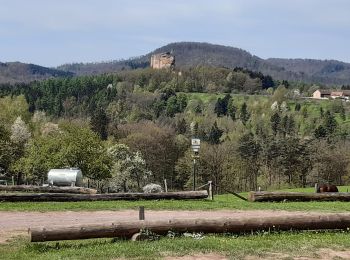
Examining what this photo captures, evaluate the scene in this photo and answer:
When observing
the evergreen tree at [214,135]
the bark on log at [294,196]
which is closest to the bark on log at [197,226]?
the bark on log at [294,196]

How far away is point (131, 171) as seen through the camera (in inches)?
3433

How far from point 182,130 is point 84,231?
142 meters

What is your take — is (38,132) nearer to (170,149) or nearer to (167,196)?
(170,149)

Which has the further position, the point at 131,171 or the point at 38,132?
the point at 38,132

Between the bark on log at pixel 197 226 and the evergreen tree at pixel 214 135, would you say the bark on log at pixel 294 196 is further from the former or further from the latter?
the evergreen tree at pixel 214 135

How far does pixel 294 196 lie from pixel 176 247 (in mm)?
17332

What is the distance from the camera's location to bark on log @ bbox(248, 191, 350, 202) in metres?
28.8

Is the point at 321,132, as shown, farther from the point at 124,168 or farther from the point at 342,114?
the point at 124,168

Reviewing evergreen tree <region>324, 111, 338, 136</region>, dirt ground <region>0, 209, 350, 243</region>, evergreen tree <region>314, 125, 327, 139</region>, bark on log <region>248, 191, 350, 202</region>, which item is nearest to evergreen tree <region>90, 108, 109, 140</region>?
evergreen tree <region>314, 125, 327, 139</region>

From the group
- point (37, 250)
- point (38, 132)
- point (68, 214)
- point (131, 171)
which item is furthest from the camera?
point (38, 132)

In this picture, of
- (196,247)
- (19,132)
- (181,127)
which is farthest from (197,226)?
(181,127)

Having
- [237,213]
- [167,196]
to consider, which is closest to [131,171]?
[167,196]

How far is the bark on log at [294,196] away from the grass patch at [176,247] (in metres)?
13.3

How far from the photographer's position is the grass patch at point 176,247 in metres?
12.7
